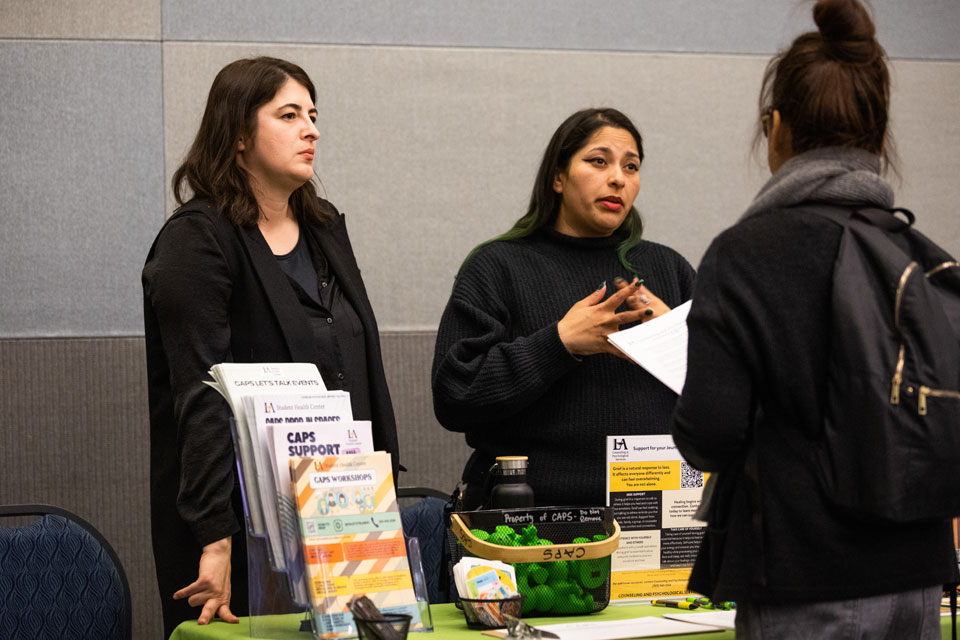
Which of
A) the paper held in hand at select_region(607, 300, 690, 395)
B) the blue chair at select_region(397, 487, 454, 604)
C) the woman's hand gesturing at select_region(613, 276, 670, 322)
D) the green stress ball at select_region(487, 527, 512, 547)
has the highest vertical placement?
the woman's hand gesturing at select_region(613, 276, 670, 322)

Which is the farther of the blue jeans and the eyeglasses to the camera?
the eyeglasses

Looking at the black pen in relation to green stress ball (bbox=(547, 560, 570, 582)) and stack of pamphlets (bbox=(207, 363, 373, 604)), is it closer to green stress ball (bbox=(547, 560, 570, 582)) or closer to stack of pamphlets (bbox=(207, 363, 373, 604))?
green stress ball (bbox=(547, 560, 570, 582))

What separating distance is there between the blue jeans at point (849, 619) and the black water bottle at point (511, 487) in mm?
578

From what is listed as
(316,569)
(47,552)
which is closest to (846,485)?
(316,569)

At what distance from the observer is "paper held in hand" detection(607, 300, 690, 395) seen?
5.58ft

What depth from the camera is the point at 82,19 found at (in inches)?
121

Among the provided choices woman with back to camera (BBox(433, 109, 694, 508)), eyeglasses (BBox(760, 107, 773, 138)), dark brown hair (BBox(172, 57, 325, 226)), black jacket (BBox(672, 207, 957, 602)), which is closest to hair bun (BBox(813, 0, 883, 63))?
eyeglasses (BBox(760, 107, 773, 138))

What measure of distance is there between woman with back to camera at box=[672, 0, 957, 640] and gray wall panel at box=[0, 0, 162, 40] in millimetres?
2400

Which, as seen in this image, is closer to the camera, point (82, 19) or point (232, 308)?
point (232, 308)

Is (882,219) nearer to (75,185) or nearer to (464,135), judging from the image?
(464,135)

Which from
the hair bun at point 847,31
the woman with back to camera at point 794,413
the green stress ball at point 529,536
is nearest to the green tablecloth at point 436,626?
the green stress ball at point 529,536

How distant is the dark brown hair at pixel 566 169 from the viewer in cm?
231

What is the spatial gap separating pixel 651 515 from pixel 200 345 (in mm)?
847

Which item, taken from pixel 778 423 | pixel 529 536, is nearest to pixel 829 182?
pixel 778 423
